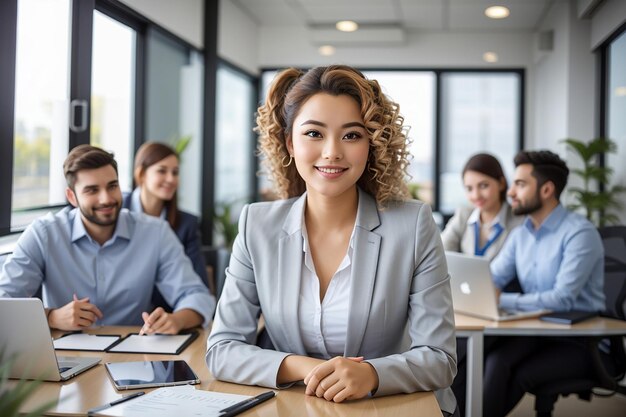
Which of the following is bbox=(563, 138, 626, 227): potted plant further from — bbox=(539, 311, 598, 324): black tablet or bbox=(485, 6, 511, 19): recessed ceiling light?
bbox=(539, 311, 598, 324): black tablet

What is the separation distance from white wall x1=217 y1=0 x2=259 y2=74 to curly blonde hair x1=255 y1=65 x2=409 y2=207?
182 inches

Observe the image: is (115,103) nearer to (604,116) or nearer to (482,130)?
(604,116)

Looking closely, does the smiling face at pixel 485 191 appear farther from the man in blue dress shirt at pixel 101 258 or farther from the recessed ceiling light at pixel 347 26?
the recessed ceiling light at pixel 347 26

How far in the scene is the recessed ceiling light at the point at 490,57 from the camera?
25.7 feet

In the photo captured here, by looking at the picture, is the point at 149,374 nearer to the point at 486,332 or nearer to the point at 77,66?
the point at 486,332

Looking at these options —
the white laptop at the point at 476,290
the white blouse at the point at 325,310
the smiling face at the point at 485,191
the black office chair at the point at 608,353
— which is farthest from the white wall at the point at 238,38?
the white blouse at the point at 325,310

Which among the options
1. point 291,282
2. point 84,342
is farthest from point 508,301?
point 84,342

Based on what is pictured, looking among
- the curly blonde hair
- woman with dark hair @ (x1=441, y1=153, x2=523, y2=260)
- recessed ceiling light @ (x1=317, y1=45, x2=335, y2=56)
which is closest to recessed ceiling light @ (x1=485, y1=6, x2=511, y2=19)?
recessed ceiling light @ (x1=317, y1=45, x2=335, y2=56)

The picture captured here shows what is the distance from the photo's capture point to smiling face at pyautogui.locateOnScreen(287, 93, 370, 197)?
1.83 m

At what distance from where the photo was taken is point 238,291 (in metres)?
1.94

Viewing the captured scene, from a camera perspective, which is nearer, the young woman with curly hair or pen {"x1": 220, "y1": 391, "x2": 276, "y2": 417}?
pen {"x1": 220, "y1": 391, "x2": 276, "y2": 417}

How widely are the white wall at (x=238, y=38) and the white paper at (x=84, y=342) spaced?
4.53m

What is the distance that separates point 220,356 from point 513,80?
692cm

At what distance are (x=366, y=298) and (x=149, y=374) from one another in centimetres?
60
